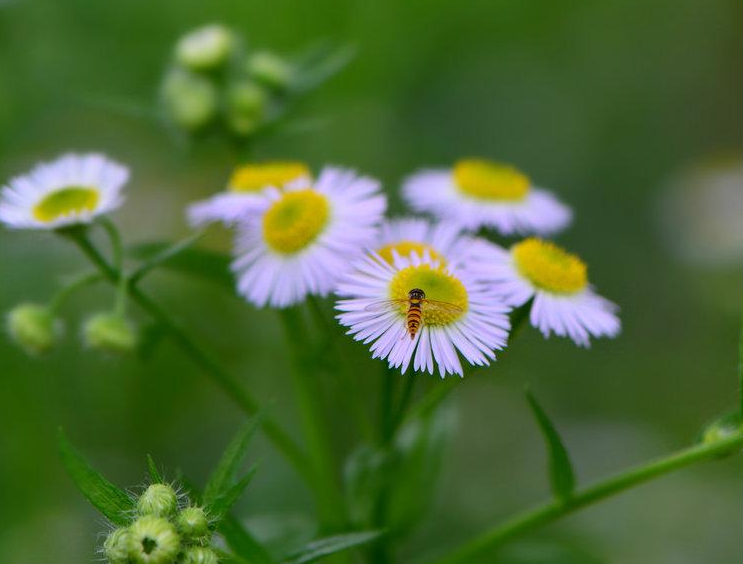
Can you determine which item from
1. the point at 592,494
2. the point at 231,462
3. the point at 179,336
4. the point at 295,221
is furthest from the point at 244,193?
the point at 592,494

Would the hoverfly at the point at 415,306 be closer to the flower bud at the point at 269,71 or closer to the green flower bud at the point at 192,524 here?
the green flower bud at the point at 192,524

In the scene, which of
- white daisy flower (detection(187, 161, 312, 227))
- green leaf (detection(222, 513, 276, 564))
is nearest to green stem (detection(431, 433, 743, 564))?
green leaf (detection(222, 513, 276, 564))

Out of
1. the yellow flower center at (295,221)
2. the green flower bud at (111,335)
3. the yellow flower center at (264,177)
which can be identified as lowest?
the green flower bud at (111,335)

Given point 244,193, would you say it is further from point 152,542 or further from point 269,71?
point 152,542

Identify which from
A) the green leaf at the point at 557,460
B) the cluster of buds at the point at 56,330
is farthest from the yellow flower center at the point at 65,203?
the green leaf at the point at 557,460

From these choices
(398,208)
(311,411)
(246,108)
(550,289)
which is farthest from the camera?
(398,208)

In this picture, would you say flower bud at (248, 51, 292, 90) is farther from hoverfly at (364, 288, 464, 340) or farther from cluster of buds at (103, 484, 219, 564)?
cluster of buds at (103, 484, 219, 564)
